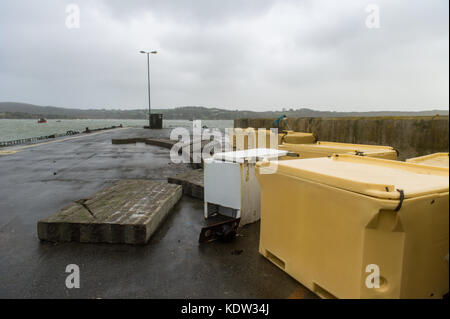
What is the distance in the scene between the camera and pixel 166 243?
4453 millimetres

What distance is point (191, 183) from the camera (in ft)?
23.7

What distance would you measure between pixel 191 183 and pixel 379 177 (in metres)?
5.18

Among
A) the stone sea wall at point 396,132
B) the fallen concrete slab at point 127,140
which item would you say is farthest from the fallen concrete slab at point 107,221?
the fallen concrete slab at point 127,140

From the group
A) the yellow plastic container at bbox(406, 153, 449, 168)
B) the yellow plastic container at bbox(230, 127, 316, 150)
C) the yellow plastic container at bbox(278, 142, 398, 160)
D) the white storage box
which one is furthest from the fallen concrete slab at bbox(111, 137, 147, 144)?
the yellow plastic container at bbox(406, 153, 449, 168)

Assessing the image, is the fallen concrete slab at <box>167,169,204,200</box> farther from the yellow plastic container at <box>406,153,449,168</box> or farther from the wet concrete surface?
the yellow plastic container at <box>406,153,449,168</box>

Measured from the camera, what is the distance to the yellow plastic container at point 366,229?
2.29m

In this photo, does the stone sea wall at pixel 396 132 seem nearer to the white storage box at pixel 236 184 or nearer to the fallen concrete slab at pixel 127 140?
the white storage box at pixel 236 184

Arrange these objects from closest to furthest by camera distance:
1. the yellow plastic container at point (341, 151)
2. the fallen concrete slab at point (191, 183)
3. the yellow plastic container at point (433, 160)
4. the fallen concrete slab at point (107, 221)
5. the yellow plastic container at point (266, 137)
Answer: the yellow plastic container at point (433, 160) → the fallen concrete slab at point (107, 221) → the yellow plastic container at point (341, 151) → the fallen concrete slab at point (191, 183) → the yellow plastic container at point (266, 137)

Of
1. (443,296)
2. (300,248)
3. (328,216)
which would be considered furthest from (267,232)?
(443,296)

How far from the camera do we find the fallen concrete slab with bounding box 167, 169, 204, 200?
23.1ft

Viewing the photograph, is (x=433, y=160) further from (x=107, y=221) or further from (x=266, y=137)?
(x=266, y=137)

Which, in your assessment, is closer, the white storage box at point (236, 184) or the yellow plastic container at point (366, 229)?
the yellow plastic container at point (366, 229)

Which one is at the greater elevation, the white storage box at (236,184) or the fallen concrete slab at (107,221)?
the white storage box at (236,184)

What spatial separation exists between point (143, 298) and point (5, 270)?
2271 millimetres
